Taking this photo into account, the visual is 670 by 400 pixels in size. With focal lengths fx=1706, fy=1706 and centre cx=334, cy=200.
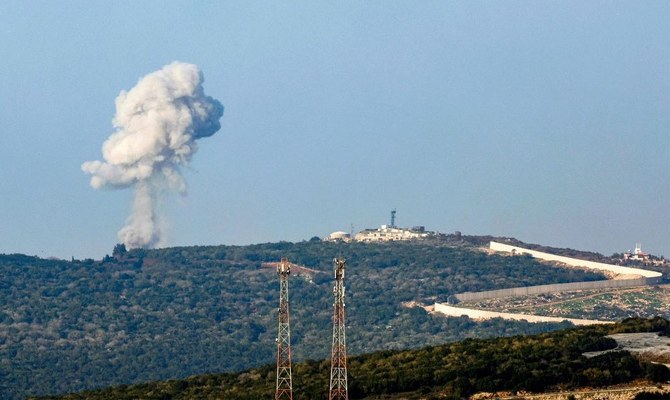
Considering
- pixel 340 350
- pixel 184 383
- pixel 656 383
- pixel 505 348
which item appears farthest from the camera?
pixel 184 383

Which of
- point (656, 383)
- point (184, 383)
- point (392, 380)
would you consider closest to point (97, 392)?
point (184, 383)

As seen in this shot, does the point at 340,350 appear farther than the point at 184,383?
No

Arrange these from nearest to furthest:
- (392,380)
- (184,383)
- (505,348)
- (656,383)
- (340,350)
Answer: (340,350), (656,383), (392,380), (505,348), (184,383)

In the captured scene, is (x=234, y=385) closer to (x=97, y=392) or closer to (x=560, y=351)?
(x=97, y=392)

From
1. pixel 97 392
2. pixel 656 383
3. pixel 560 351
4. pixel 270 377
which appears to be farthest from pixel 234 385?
pixel 656 383

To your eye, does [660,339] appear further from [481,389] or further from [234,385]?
[234,385]

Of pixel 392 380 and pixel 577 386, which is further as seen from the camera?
pixel 392 380
